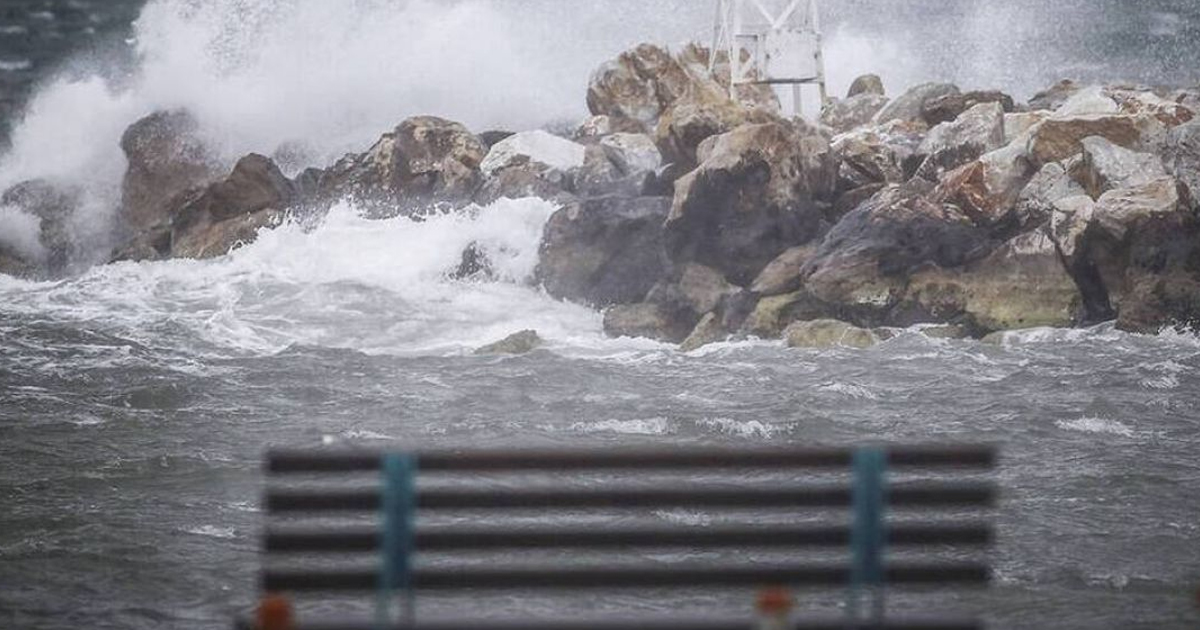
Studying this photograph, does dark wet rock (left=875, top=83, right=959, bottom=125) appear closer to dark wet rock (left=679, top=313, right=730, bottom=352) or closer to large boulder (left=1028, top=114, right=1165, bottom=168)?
large boulder (left=1028, top=114, right=1165, bottom=168)

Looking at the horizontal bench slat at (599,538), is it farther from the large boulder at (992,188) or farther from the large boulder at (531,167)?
the large boulder at (531,167)

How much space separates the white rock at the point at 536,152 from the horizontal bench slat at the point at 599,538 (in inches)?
907

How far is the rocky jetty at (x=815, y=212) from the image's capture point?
71.6ft

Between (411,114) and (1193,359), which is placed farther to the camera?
(411,114)

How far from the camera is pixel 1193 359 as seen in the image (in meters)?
20.2

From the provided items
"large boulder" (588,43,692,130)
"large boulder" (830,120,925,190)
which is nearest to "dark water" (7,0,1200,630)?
"large boulder" (830,120,925,190)

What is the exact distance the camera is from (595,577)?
616cm

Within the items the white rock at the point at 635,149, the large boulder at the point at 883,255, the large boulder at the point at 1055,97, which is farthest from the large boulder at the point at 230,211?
the large boulder at the point at 1055,97

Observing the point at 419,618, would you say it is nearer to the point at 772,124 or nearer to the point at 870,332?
the point at 870,332

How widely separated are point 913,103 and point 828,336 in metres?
11.2

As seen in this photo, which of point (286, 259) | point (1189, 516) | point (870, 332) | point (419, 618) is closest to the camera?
point (419, 618)

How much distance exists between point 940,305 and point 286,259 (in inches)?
481

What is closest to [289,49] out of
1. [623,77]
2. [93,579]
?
[623,77]

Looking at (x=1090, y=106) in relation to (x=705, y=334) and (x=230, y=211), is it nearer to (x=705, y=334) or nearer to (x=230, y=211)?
(x=705, y=334)
